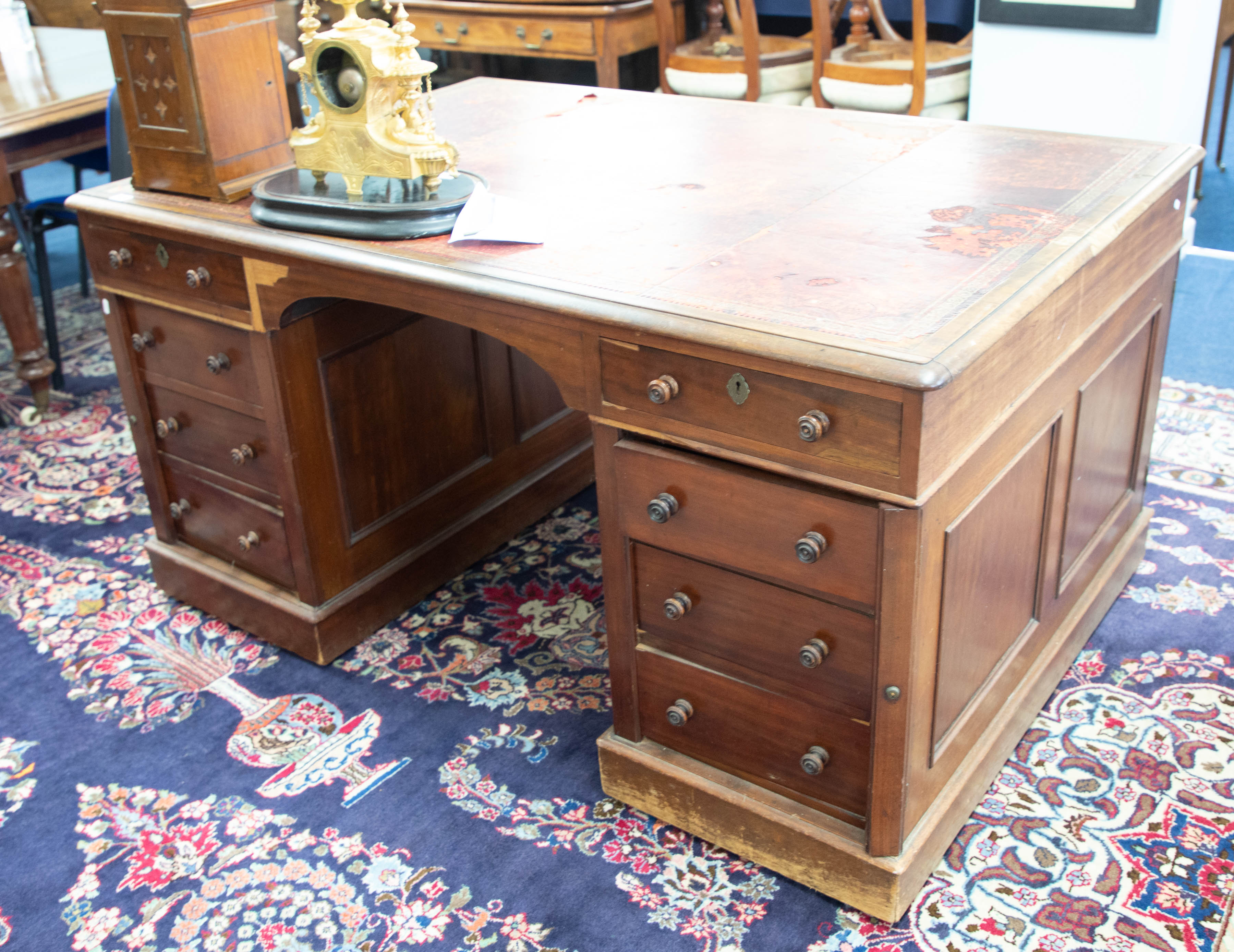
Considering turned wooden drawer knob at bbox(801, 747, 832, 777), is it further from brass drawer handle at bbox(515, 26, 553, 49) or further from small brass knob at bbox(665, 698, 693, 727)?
brass drawer handle at bbox(515, 26, 553, 49)

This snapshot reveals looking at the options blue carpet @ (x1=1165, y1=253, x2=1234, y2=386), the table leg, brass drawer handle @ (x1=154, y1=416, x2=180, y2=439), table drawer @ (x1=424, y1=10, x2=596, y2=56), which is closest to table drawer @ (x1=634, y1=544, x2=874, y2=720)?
brass drawer handle @ (x1=154, y1=416, x2=180, y2=439)

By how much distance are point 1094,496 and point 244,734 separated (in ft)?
5.61

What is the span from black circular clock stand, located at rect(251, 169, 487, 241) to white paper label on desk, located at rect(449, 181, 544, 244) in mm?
35

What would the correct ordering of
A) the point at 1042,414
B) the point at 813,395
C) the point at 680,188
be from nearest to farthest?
the point at 813,395
the point at 1042,414
the point at 680,188

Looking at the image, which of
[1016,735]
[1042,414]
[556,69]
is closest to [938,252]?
[1042,414]

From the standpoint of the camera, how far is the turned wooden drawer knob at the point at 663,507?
1.69m

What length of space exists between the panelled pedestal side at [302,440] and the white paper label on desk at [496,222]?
0.44 m

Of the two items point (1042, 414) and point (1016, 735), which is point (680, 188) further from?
point (1016, 735)

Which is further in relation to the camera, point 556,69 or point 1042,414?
point 556,69

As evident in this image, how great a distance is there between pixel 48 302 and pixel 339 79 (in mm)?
2183

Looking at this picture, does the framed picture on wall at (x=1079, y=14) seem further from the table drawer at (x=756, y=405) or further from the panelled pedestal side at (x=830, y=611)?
the table drawer at (x=756, y=405)

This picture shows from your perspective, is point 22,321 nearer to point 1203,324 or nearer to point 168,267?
point 168,267

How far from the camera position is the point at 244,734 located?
7.50ft

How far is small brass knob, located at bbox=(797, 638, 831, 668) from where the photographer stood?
1.67m
